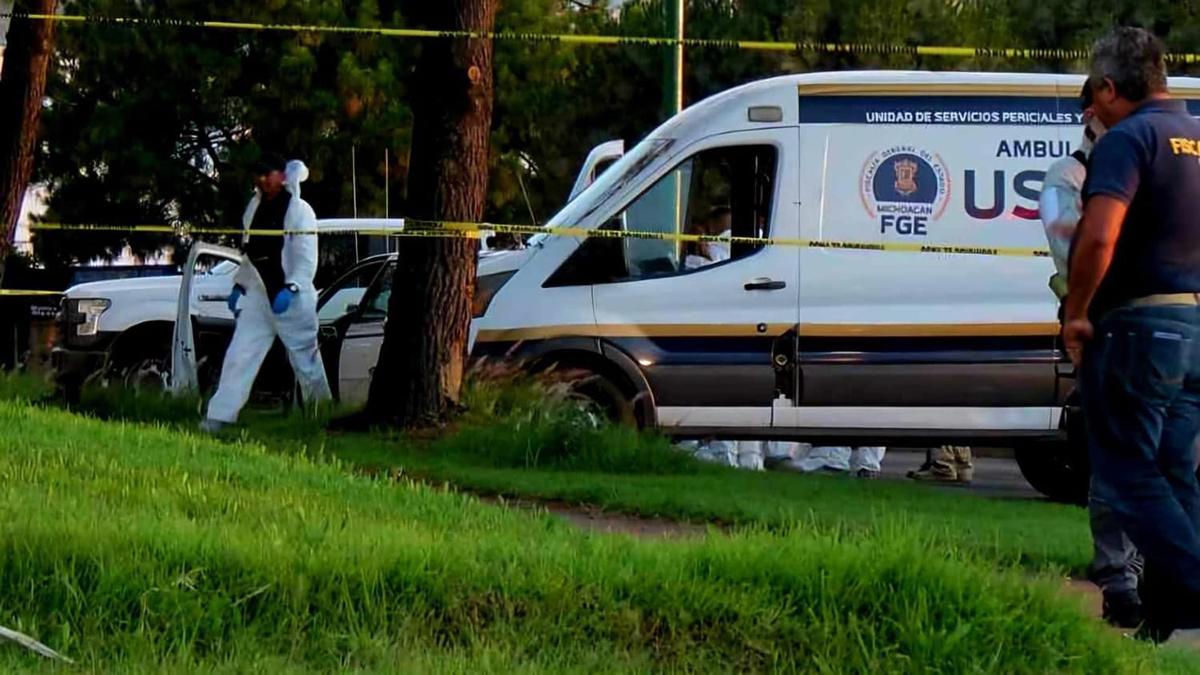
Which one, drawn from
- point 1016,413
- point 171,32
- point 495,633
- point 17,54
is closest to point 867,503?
point 1016,413

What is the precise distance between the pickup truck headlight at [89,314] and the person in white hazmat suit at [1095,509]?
9.77m

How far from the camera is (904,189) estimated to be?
1088 centimetres

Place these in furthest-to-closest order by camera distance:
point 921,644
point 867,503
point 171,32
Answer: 1. point 171,32
2. point 867,503
3. point 921,644

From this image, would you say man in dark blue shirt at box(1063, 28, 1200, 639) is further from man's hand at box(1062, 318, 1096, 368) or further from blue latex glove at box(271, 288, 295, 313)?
blue latex glove at box(271, 288, 295, 313)

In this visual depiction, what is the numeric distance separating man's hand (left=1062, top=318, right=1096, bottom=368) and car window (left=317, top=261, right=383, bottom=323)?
8.74m

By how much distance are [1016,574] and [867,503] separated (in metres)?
3.38

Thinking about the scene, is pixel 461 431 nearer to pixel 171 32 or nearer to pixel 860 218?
pixel 860 218

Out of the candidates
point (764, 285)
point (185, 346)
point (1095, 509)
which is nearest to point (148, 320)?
point (185, 346)

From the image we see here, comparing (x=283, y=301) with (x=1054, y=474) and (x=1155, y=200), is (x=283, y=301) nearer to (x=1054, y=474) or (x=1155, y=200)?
(x=1054, y=474)

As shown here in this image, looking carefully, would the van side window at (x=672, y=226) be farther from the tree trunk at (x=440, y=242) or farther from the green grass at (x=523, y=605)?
the green grass at (x=523, y=605)

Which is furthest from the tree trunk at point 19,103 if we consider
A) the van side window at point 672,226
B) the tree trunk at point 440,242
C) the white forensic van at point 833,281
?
the van side window at point 672,226

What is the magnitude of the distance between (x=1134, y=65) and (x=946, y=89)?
5.25 m

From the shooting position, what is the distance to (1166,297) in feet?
18.3

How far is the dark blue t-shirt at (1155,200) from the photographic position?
5.55 m
